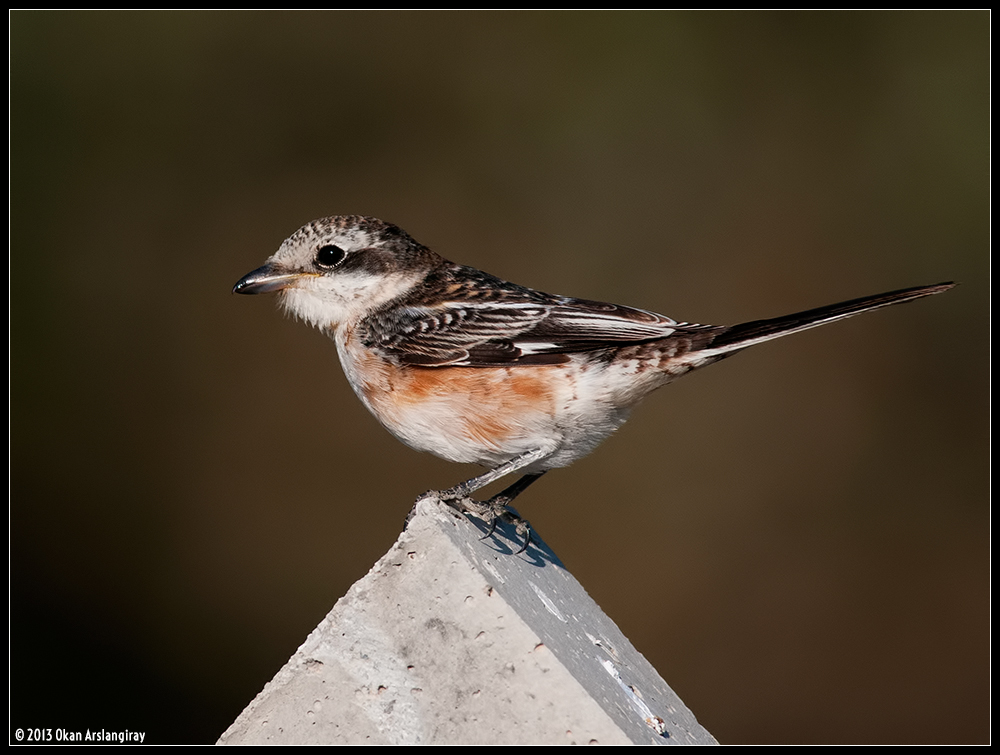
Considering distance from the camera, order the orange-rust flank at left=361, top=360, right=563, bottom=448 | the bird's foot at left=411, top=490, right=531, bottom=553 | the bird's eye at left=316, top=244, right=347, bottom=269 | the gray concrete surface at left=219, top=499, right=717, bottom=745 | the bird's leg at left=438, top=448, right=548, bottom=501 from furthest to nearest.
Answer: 1. the bird's eye at left=316, top=244, right=347, bottom=269
2. the orange-rust flank at left=361, top=360, right=563, bottom=448
3. the bird's leg at left=438, top=448, right=548, bottom=501
4. the bird's foot at left=411, top=490, right=531, bottom=553
5. the gray concrete surface at left=219, top=499, right=717, bottom=745

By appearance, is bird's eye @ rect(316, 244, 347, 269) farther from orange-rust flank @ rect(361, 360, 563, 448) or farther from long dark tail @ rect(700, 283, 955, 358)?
long dark tail @ rect(700, 283, 955, 358)

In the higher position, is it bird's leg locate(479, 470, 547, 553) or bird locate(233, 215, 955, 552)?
bird locate(233, 215, 955, 552)

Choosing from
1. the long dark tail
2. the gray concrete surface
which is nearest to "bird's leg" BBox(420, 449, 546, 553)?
the gray concrete surface

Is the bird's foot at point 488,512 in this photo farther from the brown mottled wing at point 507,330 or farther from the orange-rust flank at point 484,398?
the brown mottled wing at point 507,330

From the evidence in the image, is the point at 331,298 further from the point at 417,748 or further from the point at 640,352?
the point at 417,748

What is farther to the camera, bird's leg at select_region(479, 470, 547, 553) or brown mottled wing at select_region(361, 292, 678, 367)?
brown mottled wing at select_region(361, 292, 678, 367)

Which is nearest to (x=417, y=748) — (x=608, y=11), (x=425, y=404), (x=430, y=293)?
(x=425, y=404)

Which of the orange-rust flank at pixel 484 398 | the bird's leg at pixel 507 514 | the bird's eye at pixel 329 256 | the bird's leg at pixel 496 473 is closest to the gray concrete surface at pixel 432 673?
the bird's leg at pixel 507 514
